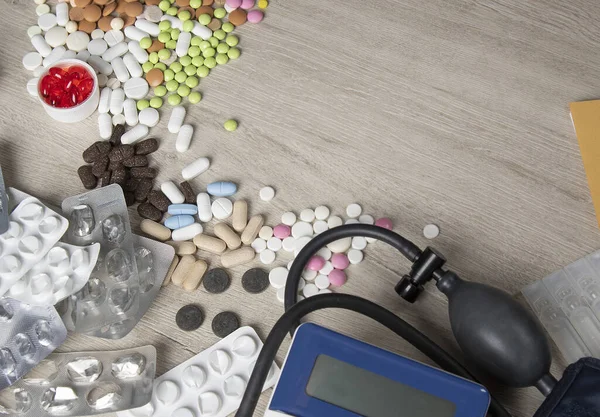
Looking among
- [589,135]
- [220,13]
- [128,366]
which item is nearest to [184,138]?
[220,13]

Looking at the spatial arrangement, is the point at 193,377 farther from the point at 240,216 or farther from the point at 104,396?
the point at 240,216

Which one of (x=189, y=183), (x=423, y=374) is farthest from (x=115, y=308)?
(x=423, y=374)

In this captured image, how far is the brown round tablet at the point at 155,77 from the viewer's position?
1118mm

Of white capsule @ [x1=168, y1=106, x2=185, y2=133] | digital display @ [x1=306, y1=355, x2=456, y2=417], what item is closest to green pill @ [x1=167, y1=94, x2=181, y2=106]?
white capsule @ [x1=168, y1=106, x2=185, y2=133]

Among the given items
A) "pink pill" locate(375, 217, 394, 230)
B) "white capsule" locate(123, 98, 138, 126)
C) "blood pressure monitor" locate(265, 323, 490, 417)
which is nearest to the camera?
"blood pressure monitor" locate(265, 323, 490, 417)

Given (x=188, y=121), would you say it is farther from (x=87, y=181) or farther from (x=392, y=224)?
(x=392, y=224)

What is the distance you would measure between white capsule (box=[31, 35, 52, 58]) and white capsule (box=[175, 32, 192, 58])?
215 millimetres

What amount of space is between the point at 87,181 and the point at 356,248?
41 centimetres

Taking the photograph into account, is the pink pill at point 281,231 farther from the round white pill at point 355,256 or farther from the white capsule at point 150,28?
the white capsule at point 150,28

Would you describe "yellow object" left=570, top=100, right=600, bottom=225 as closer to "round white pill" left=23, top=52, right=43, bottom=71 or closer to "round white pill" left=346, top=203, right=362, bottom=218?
"round white pill" left=346, top=203, right=362, bottom=218

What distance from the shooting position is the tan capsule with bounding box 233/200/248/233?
1.00m

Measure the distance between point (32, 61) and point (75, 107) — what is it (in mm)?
144

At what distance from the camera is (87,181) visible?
1029 mm

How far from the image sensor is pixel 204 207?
102cm
